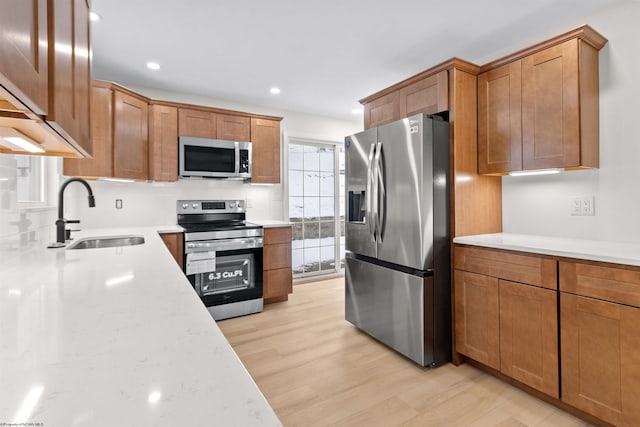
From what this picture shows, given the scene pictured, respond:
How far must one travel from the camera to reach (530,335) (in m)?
1.91

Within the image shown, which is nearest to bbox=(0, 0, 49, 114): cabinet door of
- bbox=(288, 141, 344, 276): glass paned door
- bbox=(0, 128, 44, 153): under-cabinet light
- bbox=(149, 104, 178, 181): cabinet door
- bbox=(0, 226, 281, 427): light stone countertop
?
bbox=(0, 128, 44, 153): under-cabinet light

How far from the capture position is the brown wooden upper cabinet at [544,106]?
6.43 feet

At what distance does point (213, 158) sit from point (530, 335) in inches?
125

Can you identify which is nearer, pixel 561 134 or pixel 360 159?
pixel 561 134

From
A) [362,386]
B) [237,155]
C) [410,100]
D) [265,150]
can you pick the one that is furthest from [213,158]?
[362,386]

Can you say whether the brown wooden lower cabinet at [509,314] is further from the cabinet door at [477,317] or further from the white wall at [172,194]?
the white wall at [172,194]

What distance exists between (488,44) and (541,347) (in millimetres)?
2273

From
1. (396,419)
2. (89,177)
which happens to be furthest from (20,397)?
(89,177)

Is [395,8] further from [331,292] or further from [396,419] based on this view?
[331,292]

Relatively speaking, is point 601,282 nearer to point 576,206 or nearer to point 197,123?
point 576,206

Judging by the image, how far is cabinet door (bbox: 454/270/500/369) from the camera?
2.10 m

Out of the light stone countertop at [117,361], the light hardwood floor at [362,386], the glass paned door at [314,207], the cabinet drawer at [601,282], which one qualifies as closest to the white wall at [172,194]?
the glass paned door at [314,207]

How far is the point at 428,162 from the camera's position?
224 centimetres

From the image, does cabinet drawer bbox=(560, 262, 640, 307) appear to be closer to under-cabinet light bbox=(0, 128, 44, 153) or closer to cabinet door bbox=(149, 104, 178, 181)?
under-cabinet light bbox=(0, 128, 44, 153)
